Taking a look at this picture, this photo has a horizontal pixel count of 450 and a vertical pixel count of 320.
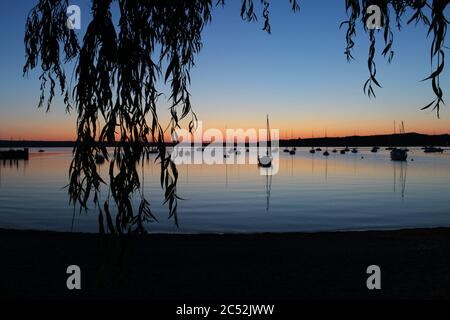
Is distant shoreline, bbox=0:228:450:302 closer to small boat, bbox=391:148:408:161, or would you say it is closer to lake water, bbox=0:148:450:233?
lake water, bbox=0:148:450:233

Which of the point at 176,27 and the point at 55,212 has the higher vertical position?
the point at 176,27

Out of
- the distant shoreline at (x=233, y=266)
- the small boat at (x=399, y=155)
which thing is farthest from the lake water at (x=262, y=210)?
the small boat at (x=399, y=155)

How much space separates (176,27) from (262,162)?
279 feet

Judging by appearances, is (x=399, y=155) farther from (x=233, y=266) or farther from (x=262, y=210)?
(x=233, y=266)

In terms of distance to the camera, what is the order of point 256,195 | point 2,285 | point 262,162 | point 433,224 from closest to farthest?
point 2,285, point 433,224, point 256,195, point 262,162

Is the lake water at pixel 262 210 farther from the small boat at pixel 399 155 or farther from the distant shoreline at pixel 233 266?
the small boat at pixel 399 155

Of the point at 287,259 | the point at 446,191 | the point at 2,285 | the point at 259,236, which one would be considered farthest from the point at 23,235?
the point at 446,191

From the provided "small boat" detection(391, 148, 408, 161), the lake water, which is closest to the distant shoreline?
the lake water

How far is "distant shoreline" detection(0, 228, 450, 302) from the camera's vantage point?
9531 millimetres

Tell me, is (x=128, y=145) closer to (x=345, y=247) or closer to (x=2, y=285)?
(x=2, y=285)

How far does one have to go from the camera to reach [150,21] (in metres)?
4.61

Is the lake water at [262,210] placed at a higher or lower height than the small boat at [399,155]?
lower

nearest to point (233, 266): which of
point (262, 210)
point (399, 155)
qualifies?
point (262, 210)

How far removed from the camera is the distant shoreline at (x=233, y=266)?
9531mm
